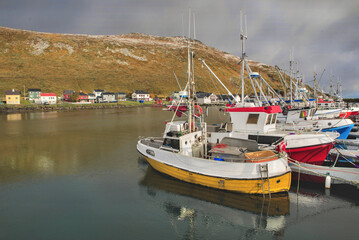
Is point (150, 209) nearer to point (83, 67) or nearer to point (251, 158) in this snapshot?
point (251, 158)

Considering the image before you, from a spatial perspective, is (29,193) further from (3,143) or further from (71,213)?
(3,143)

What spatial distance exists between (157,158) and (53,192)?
7.52 metres

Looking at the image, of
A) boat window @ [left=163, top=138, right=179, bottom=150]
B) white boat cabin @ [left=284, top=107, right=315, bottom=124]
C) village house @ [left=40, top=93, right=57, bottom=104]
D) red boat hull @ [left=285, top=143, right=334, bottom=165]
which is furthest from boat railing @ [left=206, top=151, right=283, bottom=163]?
village house @ [left=40, top=93, right=57, bottom=104]

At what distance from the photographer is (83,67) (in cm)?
15625

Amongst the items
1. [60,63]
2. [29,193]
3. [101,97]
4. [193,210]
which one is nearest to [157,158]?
[193,210]

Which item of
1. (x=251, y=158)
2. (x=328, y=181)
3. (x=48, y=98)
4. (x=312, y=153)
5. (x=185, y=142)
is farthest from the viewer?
(x=48, y=98)

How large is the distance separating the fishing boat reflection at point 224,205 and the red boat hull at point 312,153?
4.81 meters

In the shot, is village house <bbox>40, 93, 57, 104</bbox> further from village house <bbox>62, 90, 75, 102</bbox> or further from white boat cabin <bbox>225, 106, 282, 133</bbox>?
white boat cabin <bbox>225, 106, 282, 133</bbox>

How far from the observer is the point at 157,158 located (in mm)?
17141

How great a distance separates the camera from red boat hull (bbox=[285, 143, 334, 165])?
56.5 feet

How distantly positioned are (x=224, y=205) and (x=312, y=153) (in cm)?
922

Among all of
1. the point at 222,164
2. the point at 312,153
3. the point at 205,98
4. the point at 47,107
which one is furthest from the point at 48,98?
the point at 312,153

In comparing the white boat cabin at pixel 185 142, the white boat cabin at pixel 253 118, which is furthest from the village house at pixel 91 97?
the white boat cabin at pixel 253 118

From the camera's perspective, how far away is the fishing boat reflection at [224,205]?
1198 cm
